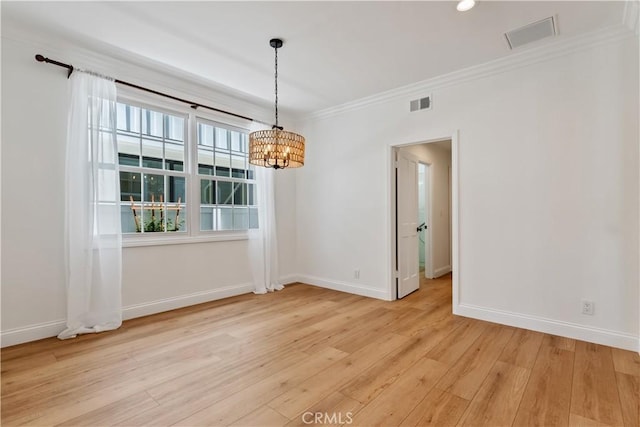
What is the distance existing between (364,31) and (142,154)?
8.95 ft

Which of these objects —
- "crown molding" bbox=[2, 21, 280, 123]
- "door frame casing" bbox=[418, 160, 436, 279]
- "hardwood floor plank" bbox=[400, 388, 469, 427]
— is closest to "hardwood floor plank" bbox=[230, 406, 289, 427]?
"hardwood floor plank" bbox=[400, 388, 469, 427]

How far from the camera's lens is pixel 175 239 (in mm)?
3811

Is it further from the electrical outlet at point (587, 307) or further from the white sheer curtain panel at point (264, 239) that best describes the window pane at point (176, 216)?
the electrical outlet at point (587, 307)

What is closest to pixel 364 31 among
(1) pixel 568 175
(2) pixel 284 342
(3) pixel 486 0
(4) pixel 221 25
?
(3) pixel 486 0

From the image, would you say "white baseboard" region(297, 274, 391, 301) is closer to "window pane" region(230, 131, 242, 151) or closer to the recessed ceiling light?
"window pane" region(230, 131, 242, 151)

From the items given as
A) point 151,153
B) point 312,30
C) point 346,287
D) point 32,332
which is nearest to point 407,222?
point 346,287

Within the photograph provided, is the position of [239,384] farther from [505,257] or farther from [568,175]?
[568,175]

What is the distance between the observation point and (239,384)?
2.14m

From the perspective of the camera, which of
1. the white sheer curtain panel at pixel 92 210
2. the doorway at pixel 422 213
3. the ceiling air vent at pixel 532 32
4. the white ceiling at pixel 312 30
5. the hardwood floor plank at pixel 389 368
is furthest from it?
the doorway at pixel 422 213

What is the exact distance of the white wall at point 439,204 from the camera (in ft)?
18.8

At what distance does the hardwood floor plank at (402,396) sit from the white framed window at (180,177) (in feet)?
9.58

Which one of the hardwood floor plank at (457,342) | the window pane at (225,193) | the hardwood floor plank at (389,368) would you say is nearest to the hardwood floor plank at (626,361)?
the hardwood floor plank at (457,342)

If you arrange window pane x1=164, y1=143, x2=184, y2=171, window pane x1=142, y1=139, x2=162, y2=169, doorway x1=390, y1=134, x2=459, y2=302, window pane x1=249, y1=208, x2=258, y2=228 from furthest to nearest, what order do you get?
window pane x1=249, y1=208, x2=258, y2=228
doorway x1=390, y1=134, x2=459, y2=302
window pane x1=164, y1=143, x2=184, y2=171
window pane x1=142, y1=139, x2=162, y2=169

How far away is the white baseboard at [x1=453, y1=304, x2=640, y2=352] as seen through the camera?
267 cm
